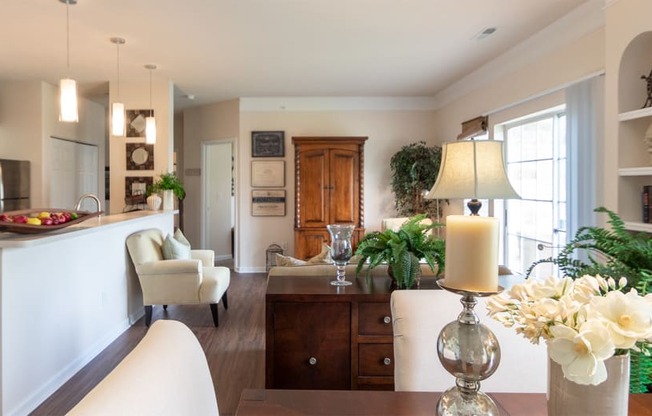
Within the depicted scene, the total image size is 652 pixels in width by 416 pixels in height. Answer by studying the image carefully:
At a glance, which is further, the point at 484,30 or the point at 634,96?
the point at 484,30

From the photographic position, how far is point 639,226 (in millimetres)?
2262

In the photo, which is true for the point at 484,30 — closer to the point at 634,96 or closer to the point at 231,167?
the point at 634,96

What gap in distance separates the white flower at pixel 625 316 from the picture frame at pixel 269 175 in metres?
5.57

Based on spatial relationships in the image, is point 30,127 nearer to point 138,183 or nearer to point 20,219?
point 138,183

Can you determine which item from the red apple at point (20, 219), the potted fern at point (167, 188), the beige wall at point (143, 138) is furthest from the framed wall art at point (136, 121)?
the red apple at point (20, 219)

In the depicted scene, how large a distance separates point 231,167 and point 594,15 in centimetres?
586

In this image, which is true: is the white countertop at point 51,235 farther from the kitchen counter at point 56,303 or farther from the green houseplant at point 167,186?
the green houseplant at point 167,186

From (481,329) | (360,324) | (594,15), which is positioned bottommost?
(360,324)

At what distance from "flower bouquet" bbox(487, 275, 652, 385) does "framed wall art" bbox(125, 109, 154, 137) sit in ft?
16.9

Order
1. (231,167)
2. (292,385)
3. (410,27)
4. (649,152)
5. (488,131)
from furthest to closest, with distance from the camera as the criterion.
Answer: (231,167) → (488,131) → (410,27) → (649,152) → (292,385)

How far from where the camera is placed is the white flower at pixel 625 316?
62 centimetres

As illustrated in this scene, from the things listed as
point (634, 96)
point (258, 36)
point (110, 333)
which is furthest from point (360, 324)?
point (258, 36)

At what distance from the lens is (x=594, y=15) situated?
9.29 ft

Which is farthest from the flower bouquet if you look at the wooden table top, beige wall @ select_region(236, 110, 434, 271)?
beige wall @ select_region(236, 110, 434, 271)
